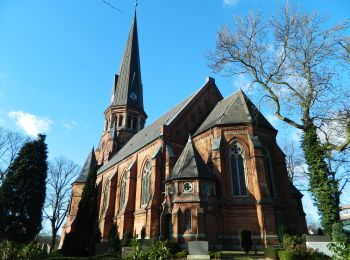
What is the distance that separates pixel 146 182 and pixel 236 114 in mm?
10419

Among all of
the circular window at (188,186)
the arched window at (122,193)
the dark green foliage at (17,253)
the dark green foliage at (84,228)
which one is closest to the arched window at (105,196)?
the arched window at (122,193)

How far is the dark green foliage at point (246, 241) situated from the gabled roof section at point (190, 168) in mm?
4384

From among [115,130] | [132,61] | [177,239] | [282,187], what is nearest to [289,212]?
[282,187]

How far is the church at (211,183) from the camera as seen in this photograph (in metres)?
19.5

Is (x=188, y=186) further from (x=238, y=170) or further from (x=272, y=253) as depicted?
(x=272, y=253)

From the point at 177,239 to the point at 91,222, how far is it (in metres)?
6.35

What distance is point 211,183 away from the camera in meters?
20.6

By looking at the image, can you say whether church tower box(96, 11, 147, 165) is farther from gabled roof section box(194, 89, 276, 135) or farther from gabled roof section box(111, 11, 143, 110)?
gabled roof section box(194, 89, 276, 135)

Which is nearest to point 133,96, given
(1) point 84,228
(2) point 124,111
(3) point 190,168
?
(2) point 124,111

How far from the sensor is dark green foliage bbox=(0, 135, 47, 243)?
1977cm

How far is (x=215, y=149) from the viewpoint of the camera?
2197 centimetres

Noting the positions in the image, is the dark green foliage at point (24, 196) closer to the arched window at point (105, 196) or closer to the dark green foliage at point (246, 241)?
the arched window at point (105, 196)

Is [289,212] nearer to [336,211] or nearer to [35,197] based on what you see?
[336,211]

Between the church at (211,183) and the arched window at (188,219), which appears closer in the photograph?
the arched window at (188,219)
